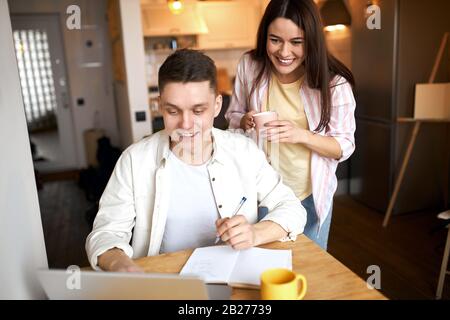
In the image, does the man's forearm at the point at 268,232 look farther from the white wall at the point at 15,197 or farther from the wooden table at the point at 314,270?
the white wall at the point at 15,197

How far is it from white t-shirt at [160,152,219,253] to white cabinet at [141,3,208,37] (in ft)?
13.5

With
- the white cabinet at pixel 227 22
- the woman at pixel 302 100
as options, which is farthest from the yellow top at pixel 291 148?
the white cabinet at pixel 227 22

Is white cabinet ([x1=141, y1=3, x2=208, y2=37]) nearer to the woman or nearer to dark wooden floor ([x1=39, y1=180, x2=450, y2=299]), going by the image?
dark wooden floor ([x1=39, y1=180, x2=450, y2=299])

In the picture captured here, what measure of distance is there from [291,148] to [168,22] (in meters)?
4.03

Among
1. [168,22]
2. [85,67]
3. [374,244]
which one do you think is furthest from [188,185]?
[85,67]

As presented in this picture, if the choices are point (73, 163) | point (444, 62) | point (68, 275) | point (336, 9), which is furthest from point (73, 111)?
point (68, 275)

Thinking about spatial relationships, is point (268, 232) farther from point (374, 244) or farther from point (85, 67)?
point (85, 67)

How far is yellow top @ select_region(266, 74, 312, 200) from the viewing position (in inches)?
65.0

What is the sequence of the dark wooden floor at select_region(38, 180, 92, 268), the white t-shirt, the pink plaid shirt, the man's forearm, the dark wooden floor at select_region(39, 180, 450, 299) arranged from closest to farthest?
1. the man's forearm
2. the white t-shirt
3. the pink plaid shirt
4. the dark wooden floor at select_region(39, 180, 450, 299)
5. the dark wooden floor at select_region(38, 180, 92, 268)

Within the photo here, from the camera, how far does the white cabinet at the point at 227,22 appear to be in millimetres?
5473

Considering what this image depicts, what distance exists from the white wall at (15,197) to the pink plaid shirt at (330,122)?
0.85 metres

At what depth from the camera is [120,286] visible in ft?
2.77

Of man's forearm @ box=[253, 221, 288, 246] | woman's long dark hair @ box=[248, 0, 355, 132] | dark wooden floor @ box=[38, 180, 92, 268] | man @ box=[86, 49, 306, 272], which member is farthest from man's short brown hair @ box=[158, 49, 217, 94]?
dark wooden floor @ box=[38, 180, 92, 268]
